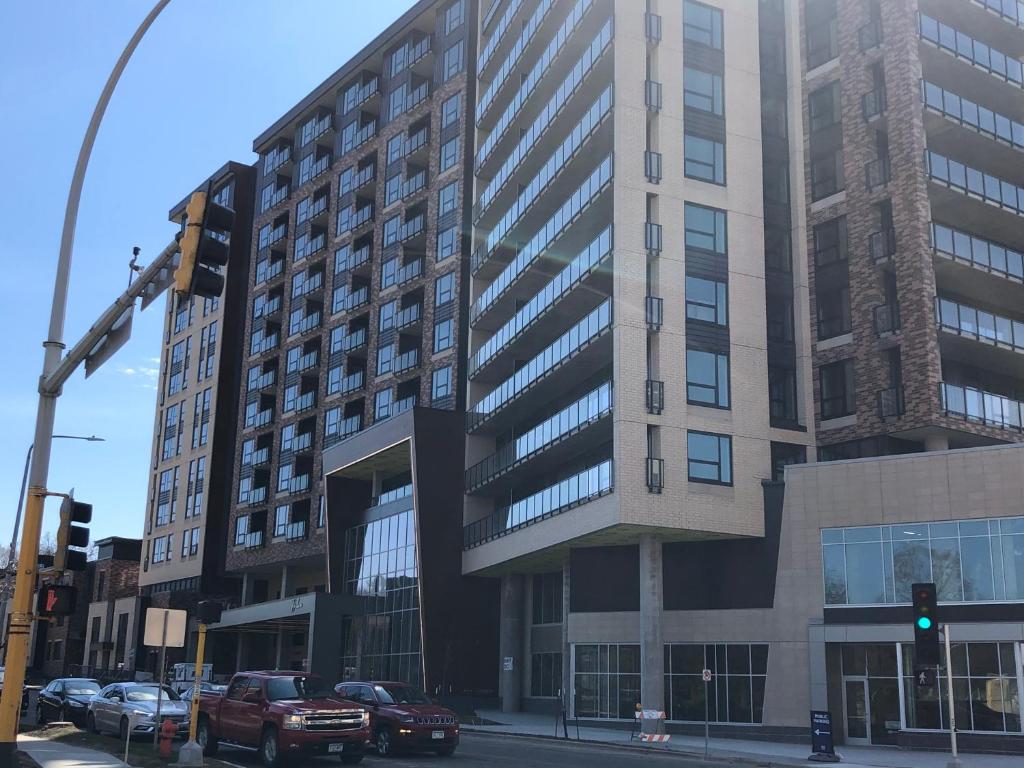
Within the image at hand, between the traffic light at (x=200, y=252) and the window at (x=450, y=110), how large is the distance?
5494 centimetres

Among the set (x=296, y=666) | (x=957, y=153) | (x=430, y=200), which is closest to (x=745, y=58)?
(x=957, y=153)

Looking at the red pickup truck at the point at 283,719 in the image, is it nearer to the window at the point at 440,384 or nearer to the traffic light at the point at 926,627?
the traffic light at the point at 926,627

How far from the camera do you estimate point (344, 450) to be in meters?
63.1

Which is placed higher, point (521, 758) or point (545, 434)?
point (545, 434)

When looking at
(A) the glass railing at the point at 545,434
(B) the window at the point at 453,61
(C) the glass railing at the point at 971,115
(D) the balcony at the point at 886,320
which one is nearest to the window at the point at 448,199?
(B) the window at the point at 453,61

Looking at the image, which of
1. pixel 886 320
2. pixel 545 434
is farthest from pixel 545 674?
pixel 886 320

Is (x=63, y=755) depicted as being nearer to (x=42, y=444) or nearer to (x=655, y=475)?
(x=42, y=444)

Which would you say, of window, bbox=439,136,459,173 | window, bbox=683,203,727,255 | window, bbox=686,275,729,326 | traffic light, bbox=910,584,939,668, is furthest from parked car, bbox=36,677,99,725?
window, bbox=439,136,459,173

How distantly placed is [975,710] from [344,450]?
3785cm

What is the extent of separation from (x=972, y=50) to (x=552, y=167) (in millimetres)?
17788

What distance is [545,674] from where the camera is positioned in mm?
52062

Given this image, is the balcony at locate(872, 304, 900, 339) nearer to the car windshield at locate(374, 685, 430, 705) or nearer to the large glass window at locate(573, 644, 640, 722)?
the large glass window at locate(573, 644, 640, 722)

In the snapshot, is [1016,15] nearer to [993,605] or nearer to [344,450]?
[993,605]

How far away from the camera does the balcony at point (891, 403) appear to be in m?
41.1
